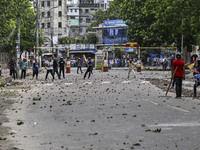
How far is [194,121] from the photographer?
12008 mm

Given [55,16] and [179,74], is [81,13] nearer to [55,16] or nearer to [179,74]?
[55,16]

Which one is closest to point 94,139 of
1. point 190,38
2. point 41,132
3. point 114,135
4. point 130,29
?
point 114,135

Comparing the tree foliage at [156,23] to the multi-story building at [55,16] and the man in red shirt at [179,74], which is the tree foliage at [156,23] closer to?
the man in red shirt at [179,74]

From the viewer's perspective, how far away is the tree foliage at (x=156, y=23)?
40750mm

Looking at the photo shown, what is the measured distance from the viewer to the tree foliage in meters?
40.8

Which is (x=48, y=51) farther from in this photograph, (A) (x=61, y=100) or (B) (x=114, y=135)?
(B) (x=114, y=135)

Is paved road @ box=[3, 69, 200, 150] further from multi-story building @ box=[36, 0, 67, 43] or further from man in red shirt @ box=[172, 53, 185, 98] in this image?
multi-story building @ box=[36, 0, 67, 43]

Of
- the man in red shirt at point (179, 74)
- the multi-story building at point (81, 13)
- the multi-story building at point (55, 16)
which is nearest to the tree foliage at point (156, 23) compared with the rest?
the man in red shirt at point (179, 74)

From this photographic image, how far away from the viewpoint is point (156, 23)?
5600cm

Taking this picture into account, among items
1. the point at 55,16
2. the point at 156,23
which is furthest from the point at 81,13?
Result: the point at 156,23

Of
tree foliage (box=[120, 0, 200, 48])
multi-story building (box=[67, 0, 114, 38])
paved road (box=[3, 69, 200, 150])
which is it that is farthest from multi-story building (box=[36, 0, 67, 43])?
paved road (box=[3, 69, 200, 150])

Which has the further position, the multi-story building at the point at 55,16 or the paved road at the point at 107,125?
the multi-story building at the point at 55,16

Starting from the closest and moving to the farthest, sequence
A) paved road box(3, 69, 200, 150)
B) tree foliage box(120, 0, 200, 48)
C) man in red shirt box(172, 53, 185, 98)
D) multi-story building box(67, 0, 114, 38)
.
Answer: paved road box(3, 69, 200, 150) → man in red shirt box(172, 53, 185, 98) → tree foliage box(120, 0, 200, 48) → multi-story building box(67, 0, 114, 38)

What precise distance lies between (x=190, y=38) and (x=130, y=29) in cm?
916
